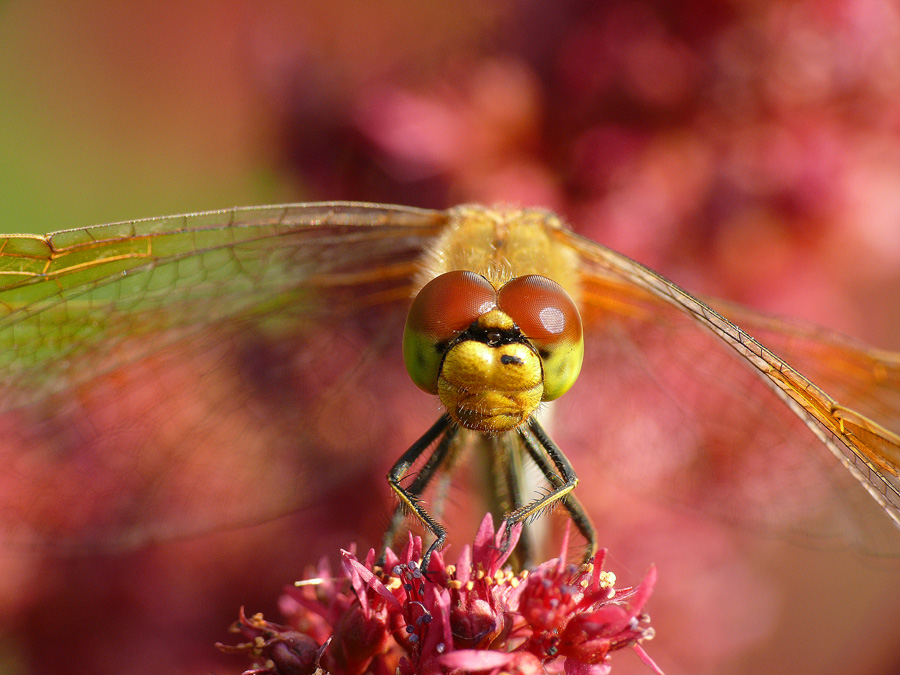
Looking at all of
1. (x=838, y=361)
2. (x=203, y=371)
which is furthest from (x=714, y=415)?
(x=203, y=371)

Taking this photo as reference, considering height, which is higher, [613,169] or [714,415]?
[613,169]

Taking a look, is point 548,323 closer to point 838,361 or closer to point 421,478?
point 421,478

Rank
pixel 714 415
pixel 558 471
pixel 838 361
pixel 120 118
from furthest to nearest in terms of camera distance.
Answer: pixel 120 118 < pixel 714 415 < pixel 838 361 < pixel 558 471

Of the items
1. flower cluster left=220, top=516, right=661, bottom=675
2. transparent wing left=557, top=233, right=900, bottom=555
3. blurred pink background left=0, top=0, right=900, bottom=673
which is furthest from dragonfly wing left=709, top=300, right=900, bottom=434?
flower cluster left=220, top=516, right=661, bottom=675

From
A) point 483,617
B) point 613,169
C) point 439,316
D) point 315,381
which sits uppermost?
point 613,169

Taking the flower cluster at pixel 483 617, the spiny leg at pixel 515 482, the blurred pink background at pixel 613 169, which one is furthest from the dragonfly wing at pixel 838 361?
the flower cluster at pixel 483 617

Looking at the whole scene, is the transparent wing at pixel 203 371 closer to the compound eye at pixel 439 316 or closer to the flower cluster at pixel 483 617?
the compound eye at pixel 439 316

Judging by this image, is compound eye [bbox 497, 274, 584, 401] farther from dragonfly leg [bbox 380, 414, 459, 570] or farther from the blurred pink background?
the blurred pink background
